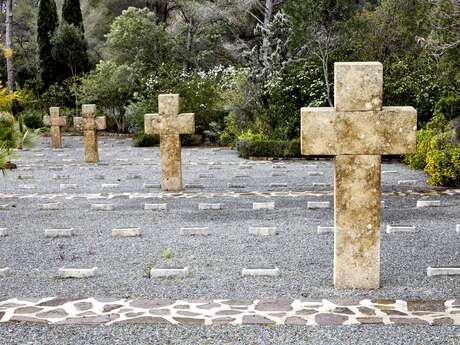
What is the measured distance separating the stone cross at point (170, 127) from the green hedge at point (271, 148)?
790cm

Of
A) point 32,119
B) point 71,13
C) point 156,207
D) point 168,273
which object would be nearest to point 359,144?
point 168,273

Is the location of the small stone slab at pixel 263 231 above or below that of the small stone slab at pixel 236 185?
below

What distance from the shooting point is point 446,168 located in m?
12.7

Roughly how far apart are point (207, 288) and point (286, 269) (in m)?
1.06

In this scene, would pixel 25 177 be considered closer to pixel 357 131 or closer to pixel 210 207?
pixel 210 207

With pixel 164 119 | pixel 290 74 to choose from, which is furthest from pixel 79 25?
pixel 164 119

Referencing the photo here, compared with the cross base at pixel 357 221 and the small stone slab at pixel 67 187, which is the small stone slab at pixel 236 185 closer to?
the small stone slab at pixel 67 187

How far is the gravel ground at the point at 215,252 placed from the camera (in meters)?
4.52

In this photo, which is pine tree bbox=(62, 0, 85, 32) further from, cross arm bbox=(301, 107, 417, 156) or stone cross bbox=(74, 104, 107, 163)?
cross arm bbox=(301, 107, 417, 156)

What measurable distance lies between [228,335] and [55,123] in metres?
21.4

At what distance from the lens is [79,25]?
3384 cm

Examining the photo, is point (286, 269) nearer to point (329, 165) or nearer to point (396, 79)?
point (329, 165)

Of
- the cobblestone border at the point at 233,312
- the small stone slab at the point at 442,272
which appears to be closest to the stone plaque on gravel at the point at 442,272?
the small stone slab at the point at 442,272

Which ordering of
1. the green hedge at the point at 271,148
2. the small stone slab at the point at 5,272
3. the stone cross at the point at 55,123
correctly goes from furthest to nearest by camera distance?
the stone cross at the point at 55,123 < the green hedge at the point at 271,148 < the small stone slab at the point at 5,272
